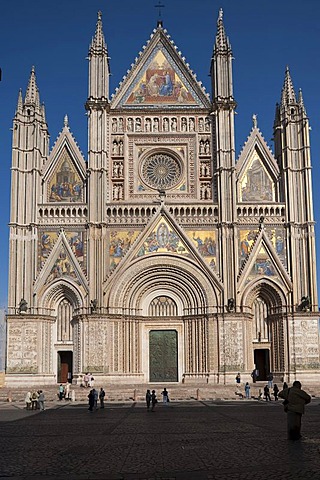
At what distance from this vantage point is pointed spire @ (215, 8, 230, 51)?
42.3 m

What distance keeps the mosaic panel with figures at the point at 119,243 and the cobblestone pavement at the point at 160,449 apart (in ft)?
61.1

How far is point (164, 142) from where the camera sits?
41406mm

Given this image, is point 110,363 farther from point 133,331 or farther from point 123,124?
point 123,124

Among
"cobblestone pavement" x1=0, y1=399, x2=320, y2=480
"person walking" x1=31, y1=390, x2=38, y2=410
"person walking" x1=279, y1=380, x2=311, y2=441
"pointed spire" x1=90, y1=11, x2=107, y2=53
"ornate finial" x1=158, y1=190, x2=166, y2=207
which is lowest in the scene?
"person walking" x1=31, y1=390, x2=38, y2=410

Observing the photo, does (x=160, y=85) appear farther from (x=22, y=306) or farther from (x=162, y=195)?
(x=22, y=306)

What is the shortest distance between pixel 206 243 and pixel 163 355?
23.7 feet

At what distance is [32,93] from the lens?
4172 centimetres

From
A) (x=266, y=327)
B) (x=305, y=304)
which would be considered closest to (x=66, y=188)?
(x=266, y=327)

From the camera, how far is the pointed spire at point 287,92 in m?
41.7

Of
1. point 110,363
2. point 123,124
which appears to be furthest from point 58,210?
point 110,363

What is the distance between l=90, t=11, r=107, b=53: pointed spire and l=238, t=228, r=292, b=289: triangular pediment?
15657 mm

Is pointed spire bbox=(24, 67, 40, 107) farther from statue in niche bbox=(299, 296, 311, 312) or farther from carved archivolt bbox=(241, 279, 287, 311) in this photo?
statue in niche bbox=(299, 296, 311, 312)

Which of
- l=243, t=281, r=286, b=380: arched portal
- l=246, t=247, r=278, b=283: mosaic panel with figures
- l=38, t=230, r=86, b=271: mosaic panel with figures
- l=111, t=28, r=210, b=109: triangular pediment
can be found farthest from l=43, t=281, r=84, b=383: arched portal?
l=111, t=28, r=210, b=109: triangular pediment

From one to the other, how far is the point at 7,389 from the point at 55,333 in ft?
16.5
